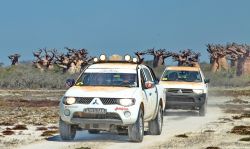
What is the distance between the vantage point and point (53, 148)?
48.1 feet

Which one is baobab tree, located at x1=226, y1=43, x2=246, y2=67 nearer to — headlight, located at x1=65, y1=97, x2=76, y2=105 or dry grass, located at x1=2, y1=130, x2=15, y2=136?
dry grass, located at x1=2, y1=130, x2=15, y2=136

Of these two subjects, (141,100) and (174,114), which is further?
(174,114)

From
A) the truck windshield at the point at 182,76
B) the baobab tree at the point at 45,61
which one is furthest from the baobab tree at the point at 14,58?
the truck windshield at the point at 182,76

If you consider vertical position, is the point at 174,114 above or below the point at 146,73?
below

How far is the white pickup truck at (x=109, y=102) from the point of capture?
1533 cm

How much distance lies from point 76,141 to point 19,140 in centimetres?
158

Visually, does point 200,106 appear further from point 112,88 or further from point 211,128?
point 112,88

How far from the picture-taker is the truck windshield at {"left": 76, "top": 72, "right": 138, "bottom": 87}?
16703 millimetres

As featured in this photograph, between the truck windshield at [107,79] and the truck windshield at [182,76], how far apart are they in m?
9.41

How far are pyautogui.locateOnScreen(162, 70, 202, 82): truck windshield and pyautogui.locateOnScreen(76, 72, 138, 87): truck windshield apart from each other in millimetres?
9406

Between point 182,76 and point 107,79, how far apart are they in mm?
10071

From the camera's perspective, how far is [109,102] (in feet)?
50.6

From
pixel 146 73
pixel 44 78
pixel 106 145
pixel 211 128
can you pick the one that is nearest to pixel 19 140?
pixel 106 145

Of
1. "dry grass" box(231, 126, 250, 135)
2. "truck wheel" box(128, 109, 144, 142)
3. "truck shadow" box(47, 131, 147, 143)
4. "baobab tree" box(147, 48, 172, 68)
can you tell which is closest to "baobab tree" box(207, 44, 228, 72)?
"baobab tree" box(147, 48, 172, 68)
